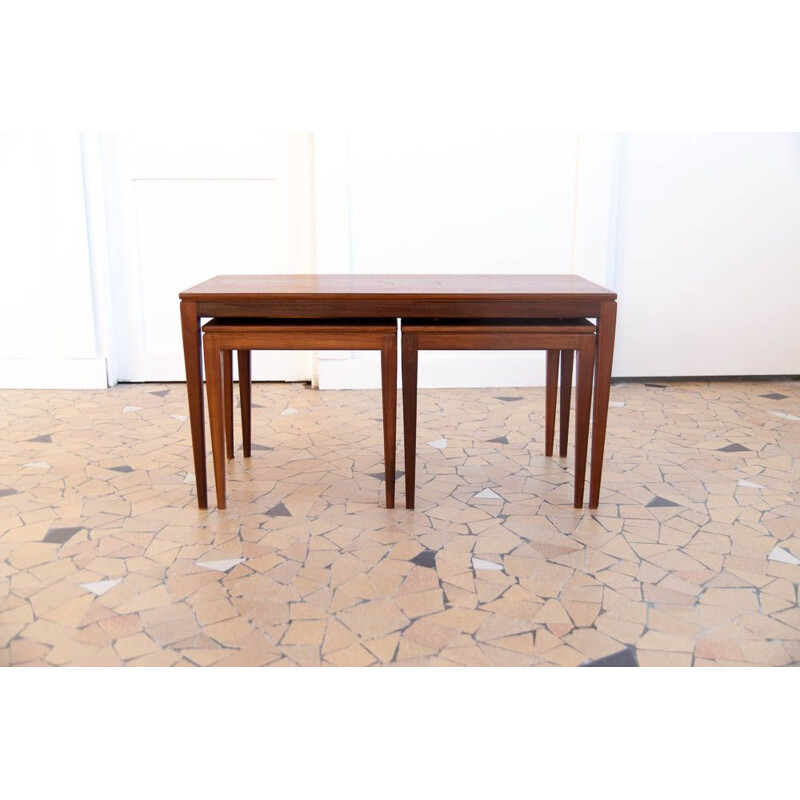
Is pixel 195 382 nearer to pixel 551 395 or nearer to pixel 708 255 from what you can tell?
pixel 551 395

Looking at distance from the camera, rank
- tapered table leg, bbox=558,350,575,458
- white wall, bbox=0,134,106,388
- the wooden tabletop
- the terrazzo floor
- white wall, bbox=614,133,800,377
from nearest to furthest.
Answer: the terrazzo floor < the wooden tabletop < tapered table leg, bbox=558,350,575,458 < white wall, bbox=0,134,106,388 < white wall, bbox=614,133,800,377

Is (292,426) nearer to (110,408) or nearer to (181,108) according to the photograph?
(110,408)

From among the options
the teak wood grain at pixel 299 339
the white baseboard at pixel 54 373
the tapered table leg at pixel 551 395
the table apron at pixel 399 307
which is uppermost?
the table apron at pixel 399 307

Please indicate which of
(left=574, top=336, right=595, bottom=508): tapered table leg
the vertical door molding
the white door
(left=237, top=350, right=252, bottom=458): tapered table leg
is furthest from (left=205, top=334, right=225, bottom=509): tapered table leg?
the vertical door molding

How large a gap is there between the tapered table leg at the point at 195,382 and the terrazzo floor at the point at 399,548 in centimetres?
12

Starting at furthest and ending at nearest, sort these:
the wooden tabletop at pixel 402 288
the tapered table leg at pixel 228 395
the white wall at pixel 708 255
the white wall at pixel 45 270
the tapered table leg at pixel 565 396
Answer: the white wall at pixel 708 255 → the white wall at pixel 45 270 → the tapered table leg at pixel 565 396 → the tapered table leg at pixel 228 395 → the wooden tabletop at pixel 402 288

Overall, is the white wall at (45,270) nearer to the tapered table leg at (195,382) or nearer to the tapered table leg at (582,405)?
the tapered table leg at (195,382)

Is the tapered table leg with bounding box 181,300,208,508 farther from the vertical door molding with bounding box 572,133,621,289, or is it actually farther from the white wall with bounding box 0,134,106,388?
the vertical door molding with bounding box 572,133,621,289

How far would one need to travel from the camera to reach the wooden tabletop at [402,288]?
1.96 metres

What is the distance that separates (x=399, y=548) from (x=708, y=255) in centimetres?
243

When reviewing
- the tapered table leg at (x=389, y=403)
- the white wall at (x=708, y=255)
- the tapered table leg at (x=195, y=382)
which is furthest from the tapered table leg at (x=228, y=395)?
the white wall at (x=708, y=255)

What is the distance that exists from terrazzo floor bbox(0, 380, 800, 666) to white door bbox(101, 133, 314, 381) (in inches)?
27.7

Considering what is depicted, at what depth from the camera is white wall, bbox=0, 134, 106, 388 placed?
3389 millimetres

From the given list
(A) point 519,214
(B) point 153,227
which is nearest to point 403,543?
(A) point 519,214
